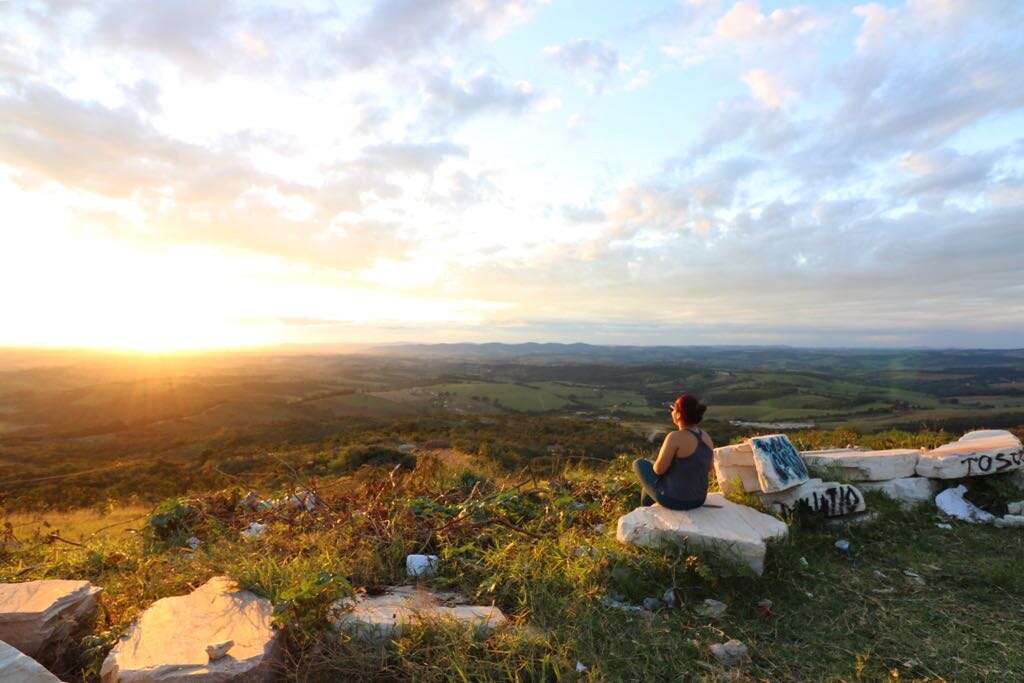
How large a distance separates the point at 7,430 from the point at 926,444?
56345mm

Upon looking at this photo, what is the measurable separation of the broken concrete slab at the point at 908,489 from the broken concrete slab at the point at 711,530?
2309 mm

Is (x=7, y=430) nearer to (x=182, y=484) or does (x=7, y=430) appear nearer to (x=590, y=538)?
(x=182, y=484)

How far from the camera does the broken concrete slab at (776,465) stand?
229 inches

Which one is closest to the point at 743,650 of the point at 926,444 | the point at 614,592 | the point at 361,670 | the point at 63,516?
the point at 614,592

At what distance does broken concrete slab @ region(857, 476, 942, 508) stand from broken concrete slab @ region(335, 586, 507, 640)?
5.45 m

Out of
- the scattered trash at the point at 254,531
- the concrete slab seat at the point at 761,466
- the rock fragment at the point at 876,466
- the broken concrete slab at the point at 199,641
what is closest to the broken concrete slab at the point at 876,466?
the rock fragment at the point at 876,466

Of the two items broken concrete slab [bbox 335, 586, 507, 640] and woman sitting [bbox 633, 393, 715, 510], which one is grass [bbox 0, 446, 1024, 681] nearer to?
broken concrete slab [bbox 335, 586, 507, 640]

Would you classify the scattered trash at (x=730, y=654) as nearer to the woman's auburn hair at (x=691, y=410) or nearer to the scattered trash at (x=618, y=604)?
the scattered trash at (x=618, y=604)

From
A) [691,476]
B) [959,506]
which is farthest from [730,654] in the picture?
[959,506]

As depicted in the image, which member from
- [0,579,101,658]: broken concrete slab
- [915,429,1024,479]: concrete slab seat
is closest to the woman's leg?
[915,429,1024,479]: concrete slab seat

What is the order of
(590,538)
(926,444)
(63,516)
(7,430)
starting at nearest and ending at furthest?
1. (590,538)
2. (926,444)
3. (63,516)
4. (7,430)

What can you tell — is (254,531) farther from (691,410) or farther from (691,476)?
(691,410)

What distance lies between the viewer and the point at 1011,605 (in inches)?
166

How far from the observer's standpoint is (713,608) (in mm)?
4082
